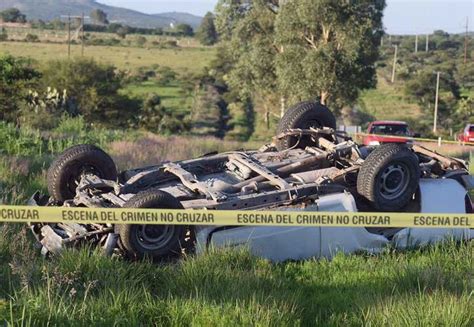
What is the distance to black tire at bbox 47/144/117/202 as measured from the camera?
6.93m

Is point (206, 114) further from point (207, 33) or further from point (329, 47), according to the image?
point (207, 33)

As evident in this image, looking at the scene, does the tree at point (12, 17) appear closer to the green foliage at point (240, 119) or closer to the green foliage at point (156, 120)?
the green foliage at point (240, 119)

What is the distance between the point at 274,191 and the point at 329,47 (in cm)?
2529

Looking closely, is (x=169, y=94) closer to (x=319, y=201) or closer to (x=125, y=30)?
(x=319, y=201)

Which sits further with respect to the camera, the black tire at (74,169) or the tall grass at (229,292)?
the black tire at (74,169)

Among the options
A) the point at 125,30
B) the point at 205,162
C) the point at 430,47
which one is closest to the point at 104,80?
the point at 205,162

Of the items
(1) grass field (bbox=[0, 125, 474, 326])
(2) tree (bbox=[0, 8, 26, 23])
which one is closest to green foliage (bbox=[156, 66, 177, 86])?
(1) grass field (bbox=[0, 125, 474, 326])

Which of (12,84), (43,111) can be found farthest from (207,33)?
(43,111)

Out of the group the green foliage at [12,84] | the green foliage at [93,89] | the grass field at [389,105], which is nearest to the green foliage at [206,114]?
the green foliage at [93,89]

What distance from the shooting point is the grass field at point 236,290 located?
162 inches

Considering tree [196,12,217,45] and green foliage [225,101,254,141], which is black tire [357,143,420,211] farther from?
tree [196,12,217,45]

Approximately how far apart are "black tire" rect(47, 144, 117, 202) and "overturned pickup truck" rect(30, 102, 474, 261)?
0.03ft

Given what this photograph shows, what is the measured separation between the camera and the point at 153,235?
5727 mm

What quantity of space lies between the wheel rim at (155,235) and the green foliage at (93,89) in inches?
1430
